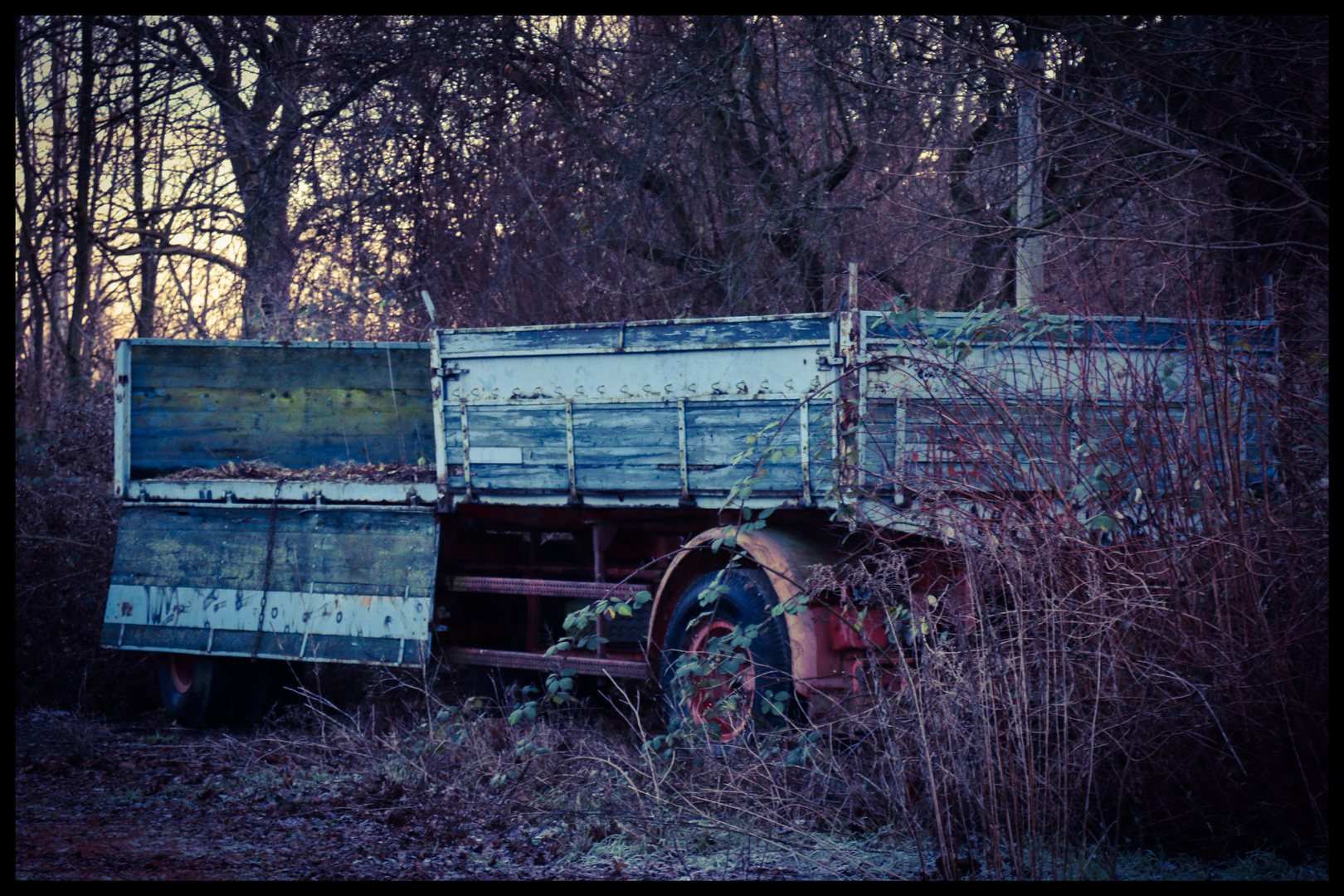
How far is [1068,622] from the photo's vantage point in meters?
3.95

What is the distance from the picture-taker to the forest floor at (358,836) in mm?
4121

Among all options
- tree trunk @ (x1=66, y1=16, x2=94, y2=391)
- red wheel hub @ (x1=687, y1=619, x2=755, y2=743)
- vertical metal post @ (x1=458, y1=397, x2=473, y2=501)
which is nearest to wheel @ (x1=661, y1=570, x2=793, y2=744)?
red wheel hub @ (x1=687, y1=619, x2=755, y2=743)

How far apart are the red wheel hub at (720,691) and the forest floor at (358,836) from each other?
654 millimetres

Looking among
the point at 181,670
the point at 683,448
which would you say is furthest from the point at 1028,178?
the point at 181,670

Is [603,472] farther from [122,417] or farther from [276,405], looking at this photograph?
[122,417]

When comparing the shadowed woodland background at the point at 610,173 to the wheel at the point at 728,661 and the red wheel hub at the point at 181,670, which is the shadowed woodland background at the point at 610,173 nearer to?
the red wheel hub at the point at 181,670

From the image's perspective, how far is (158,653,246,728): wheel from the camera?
801 centimetres

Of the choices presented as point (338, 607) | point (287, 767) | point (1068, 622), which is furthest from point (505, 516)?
point (1068, 622)

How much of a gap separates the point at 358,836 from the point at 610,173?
743cm

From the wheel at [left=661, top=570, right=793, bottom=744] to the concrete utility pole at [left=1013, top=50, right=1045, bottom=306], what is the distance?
7.61 ft

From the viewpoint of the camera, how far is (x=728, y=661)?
4.88 m

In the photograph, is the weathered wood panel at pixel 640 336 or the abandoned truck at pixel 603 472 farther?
the weathered wood panel at pixel 640 336

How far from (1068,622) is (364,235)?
9206 millimetres

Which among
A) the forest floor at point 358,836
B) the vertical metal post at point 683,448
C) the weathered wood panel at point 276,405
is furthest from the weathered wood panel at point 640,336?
the forest floor at point 358,836
